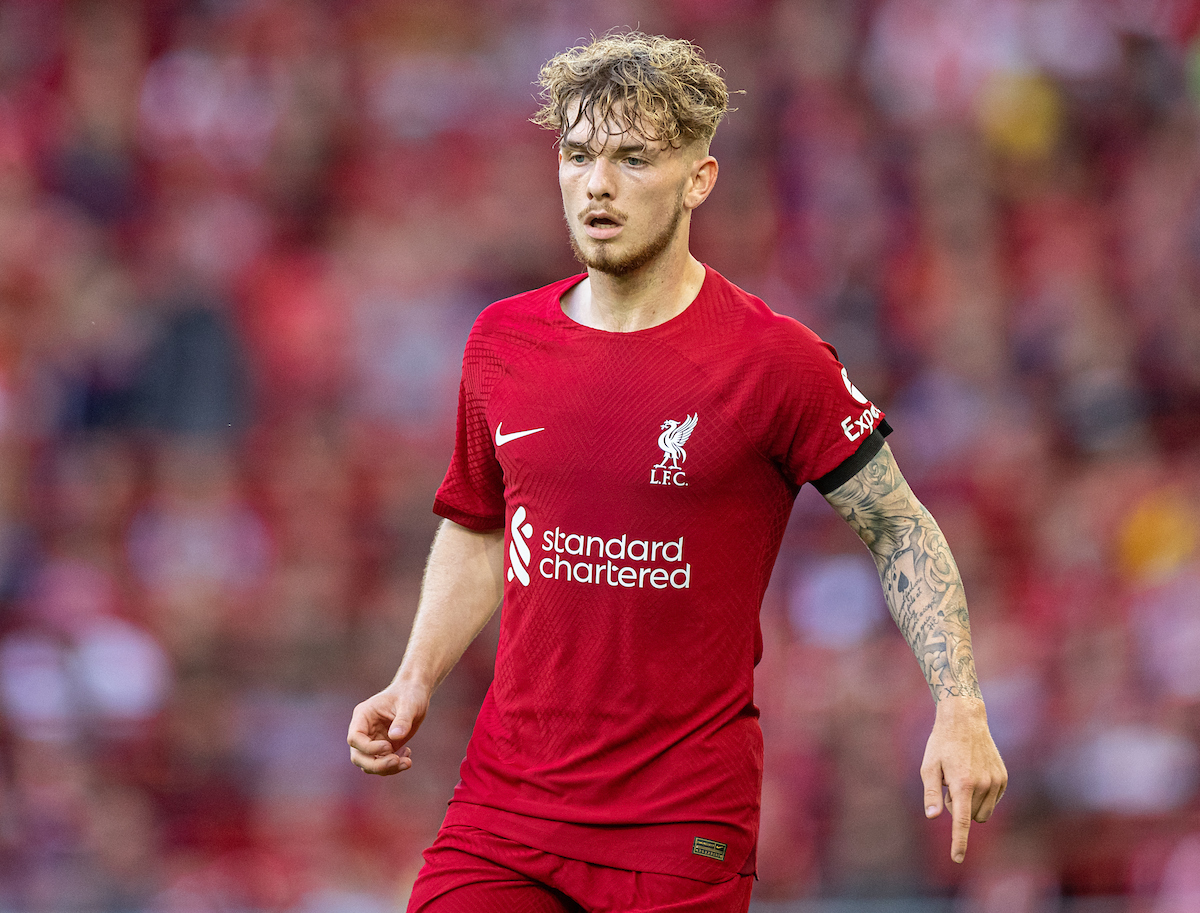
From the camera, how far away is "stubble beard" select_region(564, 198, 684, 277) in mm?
3336

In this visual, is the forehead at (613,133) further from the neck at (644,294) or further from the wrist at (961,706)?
the wrist at (961,706)

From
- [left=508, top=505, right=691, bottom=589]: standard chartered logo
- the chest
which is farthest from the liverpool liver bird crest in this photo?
[left=508, top=505, right=691, bottom=589]: standard chartered logo

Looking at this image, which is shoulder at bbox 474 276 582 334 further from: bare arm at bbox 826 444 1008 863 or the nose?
bare arm at bbox 826 444 1008 863

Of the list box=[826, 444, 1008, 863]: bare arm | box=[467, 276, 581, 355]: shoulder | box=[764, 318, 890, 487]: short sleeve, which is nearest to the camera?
box=[826, 444, 1008, 863]: bare arm

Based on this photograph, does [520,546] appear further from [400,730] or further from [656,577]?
[400,730]

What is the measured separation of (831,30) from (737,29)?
663mm

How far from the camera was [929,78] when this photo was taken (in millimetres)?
10812

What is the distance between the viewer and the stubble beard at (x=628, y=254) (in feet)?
10.9

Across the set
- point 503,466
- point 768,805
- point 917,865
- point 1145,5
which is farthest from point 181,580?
point 1145,5

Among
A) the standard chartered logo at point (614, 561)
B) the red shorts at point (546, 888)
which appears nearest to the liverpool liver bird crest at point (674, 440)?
the standard chartered logo at point (614, 561)

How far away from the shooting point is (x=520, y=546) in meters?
3.42

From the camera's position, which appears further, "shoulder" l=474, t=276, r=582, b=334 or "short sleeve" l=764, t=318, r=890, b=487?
"shoulder" l=474, t=276, r=582, b=334

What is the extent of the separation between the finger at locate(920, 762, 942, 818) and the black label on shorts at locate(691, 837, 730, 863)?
17.0 inches

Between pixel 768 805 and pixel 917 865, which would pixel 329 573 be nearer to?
pixel 768 805
